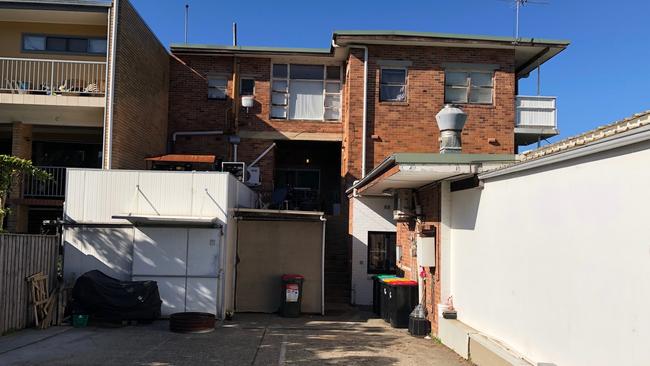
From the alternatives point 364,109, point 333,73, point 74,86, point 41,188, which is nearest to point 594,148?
point 364,109

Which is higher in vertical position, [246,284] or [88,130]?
[88,130]

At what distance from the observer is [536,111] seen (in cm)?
1970

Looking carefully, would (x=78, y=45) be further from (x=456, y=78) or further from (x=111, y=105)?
(x=456, y=78)

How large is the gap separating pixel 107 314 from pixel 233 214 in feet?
12.7

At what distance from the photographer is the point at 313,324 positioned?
13.0 m

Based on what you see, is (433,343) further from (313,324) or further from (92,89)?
(92,89)

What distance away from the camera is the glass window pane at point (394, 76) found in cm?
1912

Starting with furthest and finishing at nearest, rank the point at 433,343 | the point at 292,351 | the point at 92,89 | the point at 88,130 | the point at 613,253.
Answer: the point at 88,130, the point at 92,89, the point at 433,343, the point at 292,351, the point at 613,253

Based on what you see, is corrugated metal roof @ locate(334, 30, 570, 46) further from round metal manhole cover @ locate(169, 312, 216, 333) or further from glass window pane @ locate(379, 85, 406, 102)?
round metal manhole cover @ locate(169, 312, 216, 333)

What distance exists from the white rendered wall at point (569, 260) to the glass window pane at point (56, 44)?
48.4 ft

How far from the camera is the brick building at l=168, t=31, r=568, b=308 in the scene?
1811 centimetres

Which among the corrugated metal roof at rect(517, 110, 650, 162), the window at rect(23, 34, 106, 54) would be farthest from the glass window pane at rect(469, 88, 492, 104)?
the window at rect(23, 34, 106, 54)

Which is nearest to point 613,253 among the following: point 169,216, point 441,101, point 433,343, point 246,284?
point 433,343

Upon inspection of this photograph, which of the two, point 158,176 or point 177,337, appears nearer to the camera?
point 177,337
